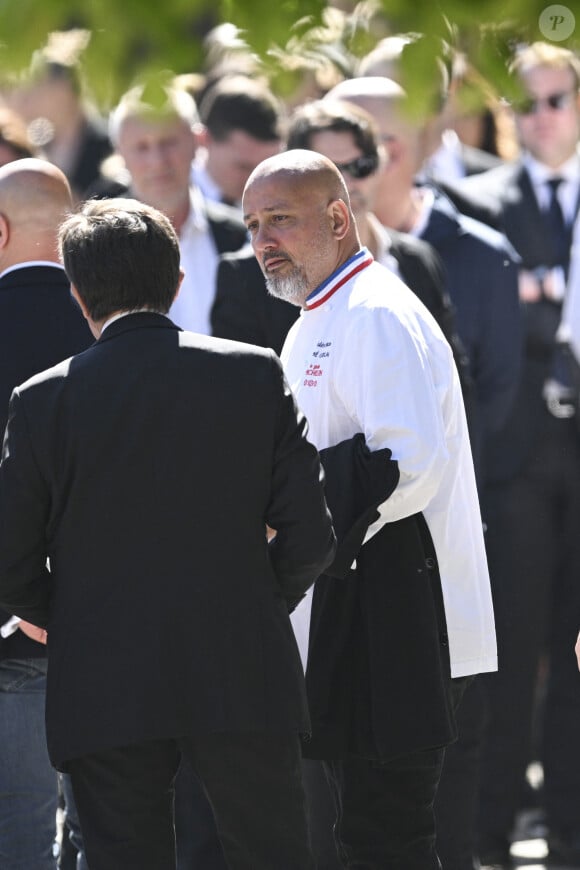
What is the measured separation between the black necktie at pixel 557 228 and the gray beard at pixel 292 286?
247 centimetres

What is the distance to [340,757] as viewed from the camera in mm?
4102

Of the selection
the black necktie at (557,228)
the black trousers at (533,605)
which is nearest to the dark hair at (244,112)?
the black necktie at (557,228)

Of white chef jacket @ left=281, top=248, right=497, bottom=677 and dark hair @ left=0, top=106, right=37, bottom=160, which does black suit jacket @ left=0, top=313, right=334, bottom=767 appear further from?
dark hair @ left=0, top=106, right=37, bottom=160

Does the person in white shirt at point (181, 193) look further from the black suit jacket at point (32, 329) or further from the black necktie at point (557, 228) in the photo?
the black suit jacket at point (32, 329)

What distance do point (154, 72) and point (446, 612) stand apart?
158 centimetres

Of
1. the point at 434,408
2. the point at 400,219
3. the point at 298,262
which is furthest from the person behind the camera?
the point at 400,219

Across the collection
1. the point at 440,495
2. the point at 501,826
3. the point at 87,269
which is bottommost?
the point at 501,826

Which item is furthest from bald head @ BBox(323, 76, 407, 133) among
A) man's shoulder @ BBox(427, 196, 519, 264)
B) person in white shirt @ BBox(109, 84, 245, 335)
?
person in white shirt @ BBox(109, 84, 245, 335)

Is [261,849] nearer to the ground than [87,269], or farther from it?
nearer to the ground

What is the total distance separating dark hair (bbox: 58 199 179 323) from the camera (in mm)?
3797

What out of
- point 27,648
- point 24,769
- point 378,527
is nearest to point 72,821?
point 24,769

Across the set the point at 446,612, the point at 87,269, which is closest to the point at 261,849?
the point at 446,612

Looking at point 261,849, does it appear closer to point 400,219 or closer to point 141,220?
point 141,220

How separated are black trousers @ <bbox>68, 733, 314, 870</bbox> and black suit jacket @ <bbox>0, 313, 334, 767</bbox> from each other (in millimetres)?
71
